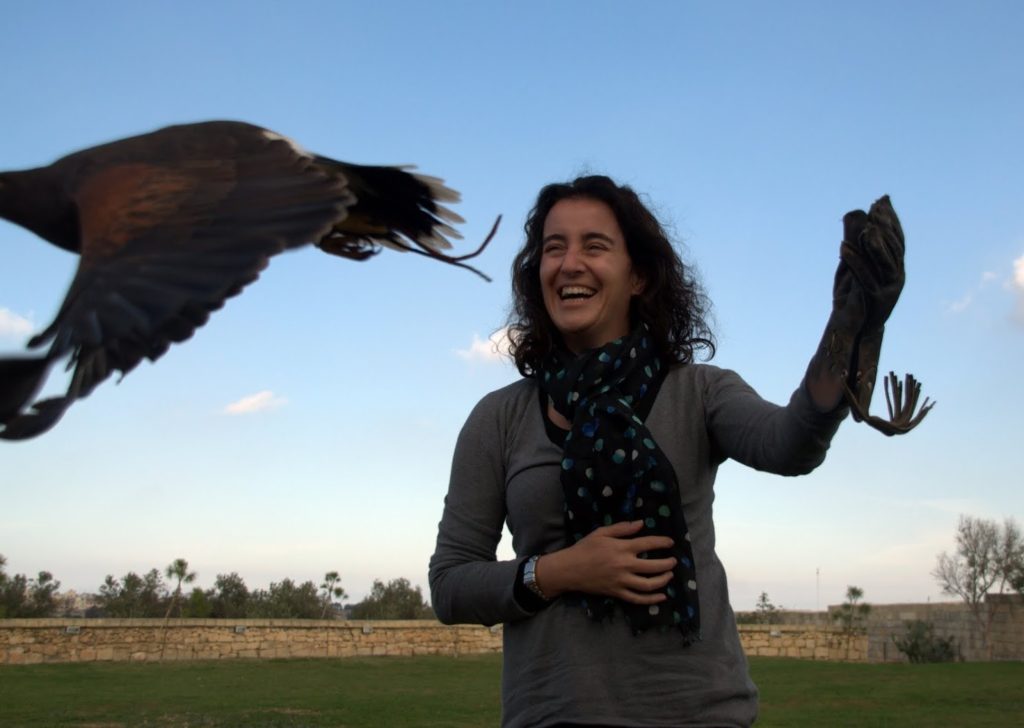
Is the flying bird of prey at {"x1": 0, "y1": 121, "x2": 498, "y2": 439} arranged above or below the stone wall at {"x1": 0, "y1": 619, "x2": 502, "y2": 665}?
above

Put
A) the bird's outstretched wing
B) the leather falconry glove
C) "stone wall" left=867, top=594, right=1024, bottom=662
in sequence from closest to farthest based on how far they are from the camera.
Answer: the bird's outstretched wing < the leather falconry glove < "stone wall" left=867, top=594, right=1024, bottom=662

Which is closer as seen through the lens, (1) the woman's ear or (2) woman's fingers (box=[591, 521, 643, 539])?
(2) woman's fingers (box=[591, 521, 643, 539])

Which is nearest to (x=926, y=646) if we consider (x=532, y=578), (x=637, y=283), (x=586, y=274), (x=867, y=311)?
(x=637, y=283)

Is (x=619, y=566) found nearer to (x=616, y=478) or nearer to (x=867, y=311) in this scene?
(x=616, y=478)

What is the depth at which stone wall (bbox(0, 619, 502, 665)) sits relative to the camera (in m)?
23.4

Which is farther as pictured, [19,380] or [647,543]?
[647,543]

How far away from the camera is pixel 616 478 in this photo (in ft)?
7.38

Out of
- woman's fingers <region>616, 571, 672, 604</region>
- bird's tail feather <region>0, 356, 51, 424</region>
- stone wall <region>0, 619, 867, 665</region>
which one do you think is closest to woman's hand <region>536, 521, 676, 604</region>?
woman's fingers <region>616, 571, 672, 604</region>

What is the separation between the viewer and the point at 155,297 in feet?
5.80

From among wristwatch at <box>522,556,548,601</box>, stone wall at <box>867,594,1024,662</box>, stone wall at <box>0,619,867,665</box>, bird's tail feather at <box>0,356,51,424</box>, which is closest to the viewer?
bird's tail feather at <box>0,356,51,424</box>

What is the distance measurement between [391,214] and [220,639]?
26.3 m

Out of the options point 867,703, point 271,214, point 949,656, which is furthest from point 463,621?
point 949,656

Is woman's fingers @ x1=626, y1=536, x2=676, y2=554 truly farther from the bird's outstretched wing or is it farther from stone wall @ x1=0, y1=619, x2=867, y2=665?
stone wall @ x1=0, y1=619, x2=867, y2=665

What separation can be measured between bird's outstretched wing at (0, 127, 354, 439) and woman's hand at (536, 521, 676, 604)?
903 millimetres
